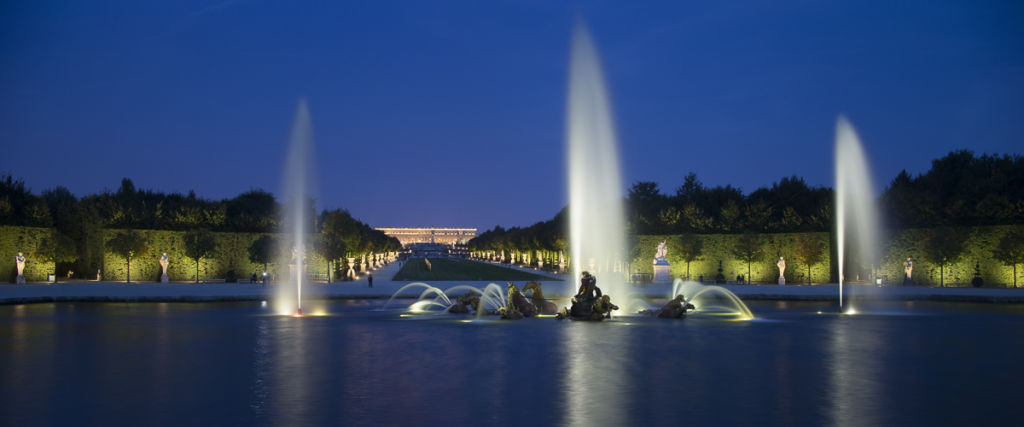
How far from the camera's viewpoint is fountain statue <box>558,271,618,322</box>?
24.4 metres

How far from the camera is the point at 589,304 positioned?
24.7m

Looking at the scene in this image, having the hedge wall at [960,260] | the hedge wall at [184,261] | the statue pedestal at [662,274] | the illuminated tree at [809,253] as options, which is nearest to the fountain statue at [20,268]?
the hedge wall at [184,261]

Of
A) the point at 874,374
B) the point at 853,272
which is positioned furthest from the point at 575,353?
the point at 853,272

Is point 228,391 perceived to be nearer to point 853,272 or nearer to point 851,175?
point 851,175

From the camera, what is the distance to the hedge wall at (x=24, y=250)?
152 ft

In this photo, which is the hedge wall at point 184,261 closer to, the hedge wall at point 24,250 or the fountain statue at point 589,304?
the hedge wall at point 24,250

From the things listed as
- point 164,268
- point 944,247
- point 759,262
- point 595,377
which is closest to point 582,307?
point 595,377

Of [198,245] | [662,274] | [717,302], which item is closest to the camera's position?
[717,302]

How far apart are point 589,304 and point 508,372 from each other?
1129 cm

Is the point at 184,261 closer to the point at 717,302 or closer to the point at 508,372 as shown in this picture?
the point at 717,302

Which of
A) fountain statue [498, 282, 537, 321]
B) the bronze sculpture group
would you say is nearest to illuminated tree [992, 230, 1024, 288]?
the bronze sculpture group

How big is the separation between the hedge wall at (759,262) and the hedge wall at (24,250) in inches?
1516

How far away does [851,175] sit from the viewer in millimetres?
34844

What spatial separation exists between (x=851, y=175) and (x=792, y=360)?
22.4 meters
